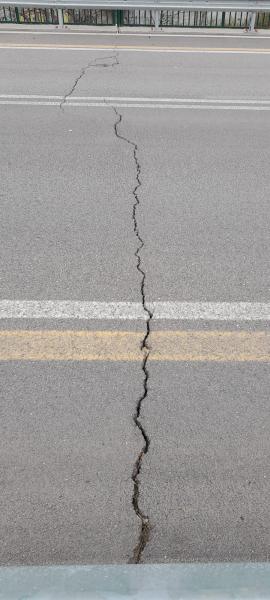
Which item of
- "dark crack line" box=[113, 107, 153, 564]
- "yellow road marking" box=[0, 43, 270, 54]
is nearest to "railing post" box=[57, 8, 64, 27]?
"yellow road marking" box=[0, 43, 270, 54]

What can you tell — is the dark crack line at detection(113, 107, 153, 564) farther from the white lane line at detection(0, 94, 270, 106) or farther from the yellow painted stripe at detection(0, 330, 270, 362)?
the white lane line at detection(0, 94, 270, 106)

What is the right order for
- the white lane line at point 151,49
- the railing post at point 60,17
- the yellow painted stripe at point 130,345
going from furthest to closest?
the railing post at point 60,17, the white lane line at point 151,49, the yellow painted stripe at point 130,345

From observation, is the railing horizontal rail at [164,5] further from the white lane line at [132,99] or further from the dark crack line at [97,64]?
the white lane line at [132,99]

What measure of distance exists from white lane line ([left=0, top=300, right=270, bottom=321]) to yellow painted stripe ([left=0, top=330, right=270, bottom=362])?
160mm

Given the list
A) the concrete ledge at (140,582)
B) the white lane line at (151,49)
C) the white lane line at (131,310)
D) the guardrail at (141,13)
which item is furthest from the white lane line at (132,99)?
the concrete ledge at (140,582)

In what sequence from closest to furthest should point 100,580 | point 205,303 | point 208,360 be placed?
point 100,580 → point 208,360 → point 205,303

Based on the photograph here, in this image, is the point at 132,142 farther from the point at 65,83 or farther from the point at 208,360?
the point at 208,360

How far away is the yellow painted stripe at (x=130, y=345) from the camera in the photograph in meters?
3.27

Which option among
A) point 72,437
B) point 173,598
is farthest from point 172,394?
point 173,598

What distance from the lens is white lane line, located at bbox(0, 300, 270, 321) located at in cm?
→ 360

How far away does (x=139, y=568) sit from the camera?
157 centimetres

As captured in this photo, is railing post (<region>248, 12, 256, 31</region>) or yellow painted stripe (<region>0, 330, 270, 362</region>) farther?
railing post (<region>248, 12, 256, 31</region>)

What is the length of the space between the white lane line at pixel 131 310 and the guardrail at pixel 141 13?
1189cm

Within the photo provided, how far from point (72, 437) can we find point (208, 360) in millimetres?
984
